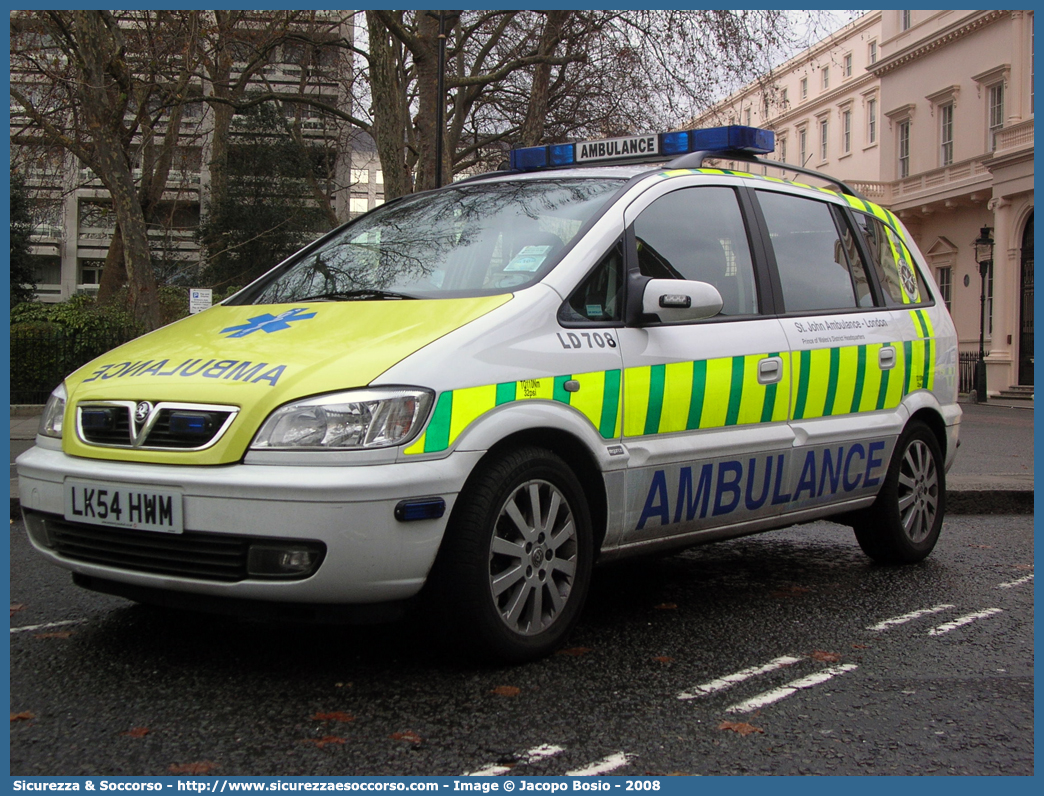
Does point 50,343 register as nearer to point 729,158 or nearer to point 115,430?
point 729,158

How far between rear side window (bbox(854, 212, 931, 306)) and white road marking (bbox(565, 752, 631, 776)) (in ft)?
11.6

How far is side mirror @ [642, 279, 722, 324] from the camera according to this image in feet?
13.6

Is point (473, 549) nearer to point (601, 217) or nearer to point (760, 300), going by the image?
point (601, 217)

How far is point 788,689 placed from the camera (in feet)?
11.6

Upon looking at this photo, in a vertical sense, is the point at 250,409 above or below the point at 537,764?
above

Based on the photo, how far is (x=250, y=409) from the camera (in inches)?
133

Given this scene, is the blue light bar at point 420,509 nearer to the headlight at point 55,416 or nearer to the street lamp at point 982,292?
the headlight at point 55,416

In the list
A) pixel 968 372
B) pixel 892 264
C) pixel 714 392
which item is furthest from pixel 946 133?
pixel 714 392

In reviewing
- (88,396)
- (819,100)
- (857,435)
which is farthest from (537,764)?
(819,100)

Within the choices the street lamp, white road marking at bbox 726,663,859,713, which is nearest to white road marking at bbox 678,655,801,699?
white road marking at bbox 726,663,859,713

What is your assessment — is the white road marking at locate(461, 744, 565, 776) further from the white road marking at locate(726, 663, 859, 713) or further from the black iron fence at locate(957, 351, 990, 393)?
the black iron fence at locate(957, 351, 990, 393)

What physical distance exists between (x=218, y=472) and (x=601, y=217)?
71.7 inches

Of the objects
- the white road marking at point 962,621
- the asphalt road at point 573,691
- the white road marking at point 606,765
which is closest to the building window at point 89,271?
the asphalt road at point 573,691

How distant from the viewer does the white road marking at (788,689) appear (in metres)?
→ 3.35
